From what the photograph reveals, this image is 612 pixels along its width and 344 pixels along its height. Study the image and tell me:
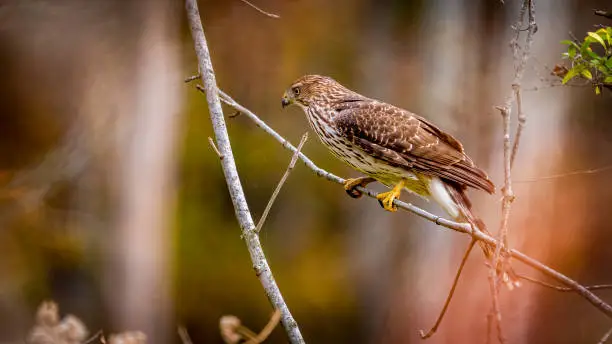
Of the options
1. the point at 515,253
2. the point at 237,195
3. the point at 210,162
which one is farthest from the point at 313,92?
the point at 210,162

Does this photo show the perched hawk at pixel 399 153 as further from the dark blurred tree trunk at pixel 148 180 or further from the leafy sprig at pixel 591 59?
the dark blurred tree trunk at pixel 148 180

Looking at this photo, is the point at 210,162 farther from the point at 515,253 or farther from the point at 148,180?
the point at 515,253

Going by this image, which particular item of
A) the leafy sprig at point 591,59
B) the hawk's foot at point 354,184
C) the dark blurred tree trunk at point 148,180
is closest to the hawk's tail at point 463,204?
the hawk's foot at point 354,184

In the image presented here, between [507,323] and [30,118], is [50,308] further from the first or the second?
[30,118]

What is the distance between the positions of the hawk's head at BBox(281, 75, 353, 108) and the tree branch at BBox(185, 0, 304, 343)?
0.76 m

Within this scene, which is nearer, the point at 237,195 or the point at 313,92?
the point at 237,195

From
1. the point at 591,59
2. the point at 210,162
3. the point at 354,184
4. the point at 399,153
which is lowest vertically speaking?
the point at 210,162

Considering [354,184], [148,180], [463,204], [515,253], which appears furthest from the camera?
[148,180]

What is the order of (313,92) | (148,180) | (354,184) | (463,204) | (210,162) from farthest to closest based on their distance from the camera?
(148,180), (210,162), (313,92), (354,184), (463,204)

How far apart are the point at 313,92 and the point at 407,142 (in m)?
0.50

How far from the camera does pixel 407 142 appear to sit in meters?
2.43

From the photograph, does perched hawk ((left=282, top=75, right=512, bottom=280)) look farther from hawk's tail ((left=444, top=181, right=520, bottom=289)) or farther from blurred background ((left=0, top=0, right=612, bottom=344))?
blurred background ((left=0, top=0, right=612, bottom=344))

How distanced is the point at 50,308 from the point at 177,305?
4811 mm

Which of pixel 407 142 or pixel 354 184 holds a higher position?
pixel 407 142
